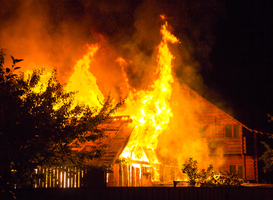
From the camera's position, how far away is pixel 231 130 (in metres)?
Result: 31.3

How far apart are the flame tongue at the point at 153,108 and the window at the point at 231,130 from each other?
6.96 m

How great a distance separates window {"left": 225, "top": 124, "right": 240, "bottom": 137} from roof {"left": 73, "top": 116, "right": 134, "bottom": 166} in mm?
14622

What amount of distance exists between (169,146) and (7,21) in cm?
1980

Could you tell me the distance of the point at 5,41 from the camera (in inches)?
1148

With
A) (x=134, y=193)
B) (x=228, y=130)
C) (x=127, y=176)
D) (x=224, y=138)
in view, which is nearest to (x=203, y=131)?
(x=224, y=138)

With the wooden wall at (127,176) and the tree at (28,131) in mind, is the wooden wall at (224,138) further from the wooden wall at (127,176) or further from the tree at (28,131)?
the tree at (28,131)

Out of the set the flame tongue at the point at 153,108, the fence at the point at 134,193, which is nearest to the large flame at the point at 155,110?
the flame tongue at the point at 153,108

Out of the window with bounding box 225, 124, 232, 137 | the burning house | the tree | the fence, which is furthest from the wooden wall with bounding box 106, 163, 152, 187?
the window with bounding box 225, 124, 232, 137

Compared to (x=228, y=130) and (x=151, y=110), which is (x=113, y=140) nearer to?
(x=151, y=110)

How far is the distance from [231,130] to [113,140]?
16.8m

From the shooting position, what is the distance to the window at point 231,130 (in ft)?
102

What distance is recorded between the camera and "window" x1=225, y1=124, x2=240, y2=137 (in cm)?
3105

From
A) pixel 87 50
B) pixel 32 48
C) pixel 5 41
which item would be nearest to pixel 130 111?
pixel 87 50

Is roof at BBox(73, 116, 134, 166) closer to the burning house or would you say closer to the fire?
the burning house
